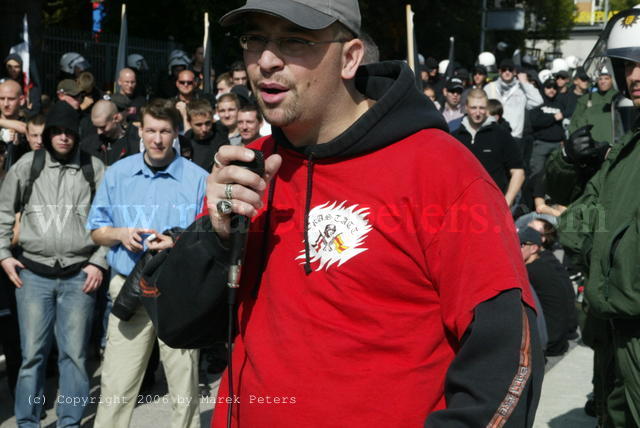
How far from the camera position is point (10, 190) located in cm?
578

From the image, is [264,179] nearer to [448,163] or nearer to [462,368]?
[448,163]

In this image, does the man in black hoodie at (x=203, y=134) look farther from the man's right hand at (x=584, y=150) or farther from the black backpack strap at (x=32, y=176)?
the man's right hand at (x=584, y=150)

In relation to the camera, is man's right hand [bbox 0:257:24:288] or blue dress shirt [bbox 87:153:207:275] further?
man's right hand [bbox 0:257:24:288]

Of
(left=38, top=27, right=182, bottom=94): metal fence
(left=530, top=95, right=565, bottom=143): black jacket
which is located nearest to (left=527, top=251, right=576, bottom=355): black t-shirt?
(left=530, top=95, right=565, bottom=143): black jacket

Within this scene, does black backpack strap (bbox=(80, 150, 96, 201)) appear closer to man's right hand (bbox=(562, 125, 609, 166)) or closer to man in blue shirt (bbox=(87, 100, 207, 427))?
man in blue shirt (bbox=(87, 100, 207, 427))

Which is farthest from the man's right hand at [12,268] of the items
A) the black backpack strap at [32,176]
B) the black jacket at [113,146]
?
the black jacket at [113,146]

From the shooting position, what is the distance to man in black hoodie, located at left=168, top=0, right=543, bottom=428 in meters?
1.96

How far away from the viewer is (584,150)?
14.3ft

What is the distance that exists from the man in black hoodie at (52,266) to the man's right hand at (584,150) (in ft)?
10.2

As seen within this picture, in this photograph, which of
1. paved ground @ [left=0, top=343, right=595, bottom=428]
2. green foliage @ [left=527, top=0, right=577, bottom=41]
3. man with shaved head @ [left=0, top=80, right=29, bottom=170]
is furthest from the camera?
green foliage @ [left=527, top=0, right=577, bottom=41]

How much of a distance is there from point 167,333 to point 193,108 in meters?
5.66

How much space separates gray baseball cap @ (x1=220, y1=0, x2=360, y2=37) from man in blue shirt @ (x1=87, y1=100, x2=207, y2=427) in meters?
3.02

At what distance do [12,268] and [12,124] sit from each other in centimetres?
287

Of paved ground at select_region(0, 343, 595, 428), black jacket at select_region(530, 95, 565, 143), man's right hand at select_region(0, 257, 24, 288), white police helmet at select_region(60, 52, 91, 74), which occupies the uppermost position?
white police helmet at select_region(60, 52, 91, 74)
